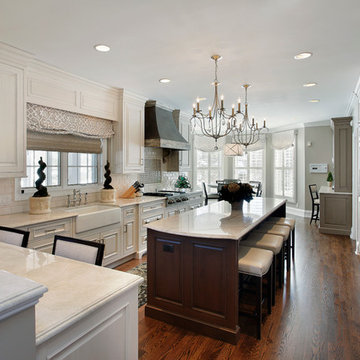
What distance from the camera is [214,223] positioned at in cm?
270

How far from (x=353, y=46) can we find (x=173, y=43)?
1866 millimetres

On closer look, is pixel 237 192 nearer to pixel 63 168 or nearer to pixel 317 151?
pixel 63 168

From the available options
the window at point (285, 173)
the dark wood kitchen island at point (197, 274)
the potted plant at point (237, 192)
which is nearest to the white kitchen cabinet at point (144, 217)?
the potted plant at point (237, 192)

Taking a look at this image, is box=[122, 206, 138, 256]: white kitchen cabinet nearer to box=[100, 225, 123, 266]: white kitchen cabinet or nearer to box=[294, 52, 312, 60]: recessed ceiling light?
box=[100, 225, 123, 266]: white kitchen cabinet

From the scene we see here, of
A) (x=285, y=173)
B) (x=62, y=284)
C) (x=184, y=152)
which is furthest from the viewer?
(x=285, y=173)

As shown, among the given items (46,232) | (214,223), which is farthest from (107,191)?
(214,223)

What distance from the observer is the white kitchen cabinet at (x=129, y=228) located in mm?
4137

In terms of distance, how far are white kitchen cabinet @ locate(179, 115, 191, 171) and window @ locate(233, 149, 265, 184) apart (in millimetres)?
3806

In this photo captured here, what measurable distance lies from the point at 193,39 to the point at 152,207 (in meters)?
2.70

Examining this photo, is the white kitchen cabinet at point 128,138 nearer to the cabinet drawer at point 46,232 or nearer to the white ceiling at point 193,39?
the white ceiling at point 193,39

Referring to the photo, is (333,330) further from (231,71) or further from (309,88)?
(309,88)

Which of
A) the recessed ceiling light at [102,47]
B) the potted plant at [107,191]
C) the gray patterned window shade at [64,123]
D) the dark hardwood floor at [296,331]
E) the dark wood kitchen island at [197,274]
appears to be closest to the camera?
the dark hardwood floor at [296,331]

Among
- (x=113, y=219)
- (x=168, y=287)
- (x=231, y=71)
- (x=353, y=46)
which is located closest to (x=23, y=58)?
(x=113, y=219)

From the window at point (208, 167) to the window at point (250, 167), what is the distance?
62 centimetres
